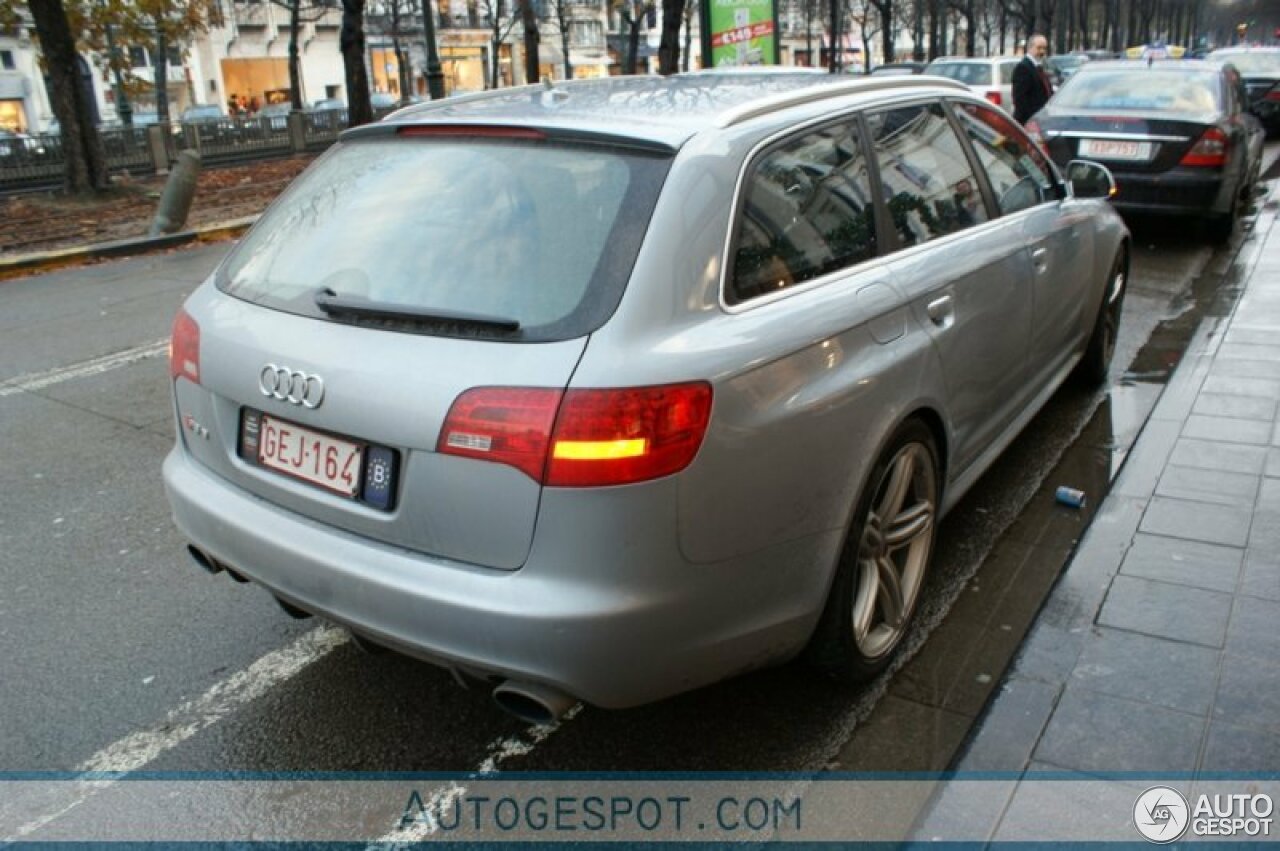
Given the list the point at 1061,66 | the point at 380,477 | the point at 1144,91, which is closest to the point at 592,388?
the point at 380,477

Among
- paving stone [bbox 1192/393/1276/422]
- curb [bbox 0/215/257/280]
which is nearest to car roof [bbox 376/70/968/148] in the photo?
paving stone [bbox 1192/393/1276/422]

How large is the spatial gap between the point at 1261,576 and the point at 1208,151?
258 inches

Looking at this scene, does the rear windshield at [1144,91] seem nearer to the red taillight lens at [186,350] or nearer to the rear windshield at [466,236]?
the rear windshield at [466,236]

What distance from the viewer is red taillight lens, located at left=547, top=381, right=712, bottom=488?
220 cm

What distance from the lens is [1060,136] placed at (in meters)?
9.28

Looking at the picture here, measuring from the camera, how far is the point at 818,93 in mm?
3148

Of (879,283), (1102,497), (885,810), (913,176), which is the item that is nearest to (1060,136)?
(1102,497)

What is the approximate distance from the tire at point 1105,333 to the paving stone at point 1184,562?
1.65 m

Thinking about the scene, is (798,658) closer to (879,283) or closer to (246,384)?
(879,283)

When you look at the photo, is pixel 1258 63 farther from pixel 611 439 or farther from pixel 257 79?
pixel 257 79

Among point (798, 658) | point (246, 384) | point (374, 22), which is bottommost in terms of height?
point (798, 658)

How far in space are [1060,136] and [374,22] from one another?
2445 inches

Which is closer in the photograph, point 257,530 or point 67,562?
point 257,530

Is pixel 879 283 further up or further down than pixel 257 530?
further up
